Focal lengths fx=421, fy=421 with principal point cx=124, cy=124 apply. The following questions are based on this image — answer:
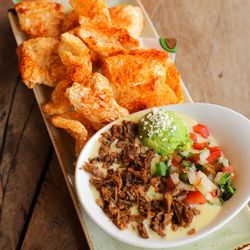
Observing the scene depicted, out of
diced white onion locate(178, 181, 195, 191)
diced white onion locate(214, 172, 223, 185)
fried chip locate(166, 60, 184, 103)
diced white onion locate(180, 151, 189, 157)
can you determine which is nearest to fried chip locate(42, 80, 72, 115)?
fried chip locate(166, 60, 184, 103)

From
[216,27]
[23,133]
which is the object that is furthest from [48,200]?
[216,27]

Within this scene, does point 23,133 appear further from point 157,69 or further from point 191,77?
point 191,77

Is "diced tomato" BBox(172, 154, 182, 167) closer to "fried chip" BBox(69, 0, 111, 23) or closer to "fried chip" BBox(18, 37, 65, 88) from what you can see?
"fried chip" BBox(18, 37, 65, 88)

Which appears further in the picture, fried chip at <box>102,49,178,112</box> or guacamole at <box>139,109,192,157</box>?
fried chip at <box>102,49,178,112</box>

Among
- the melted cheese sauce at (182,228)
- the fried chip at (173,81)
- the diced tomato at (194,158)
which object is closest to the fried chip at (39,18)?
the fried chip at (173,81)

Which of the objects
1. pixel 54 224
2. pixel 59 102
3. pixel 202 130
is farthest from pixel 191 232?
pixel 59 102

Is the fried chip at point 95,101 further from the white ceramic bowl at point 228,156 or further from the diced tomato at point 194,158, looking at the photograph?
the diced tomato at point 194,158
